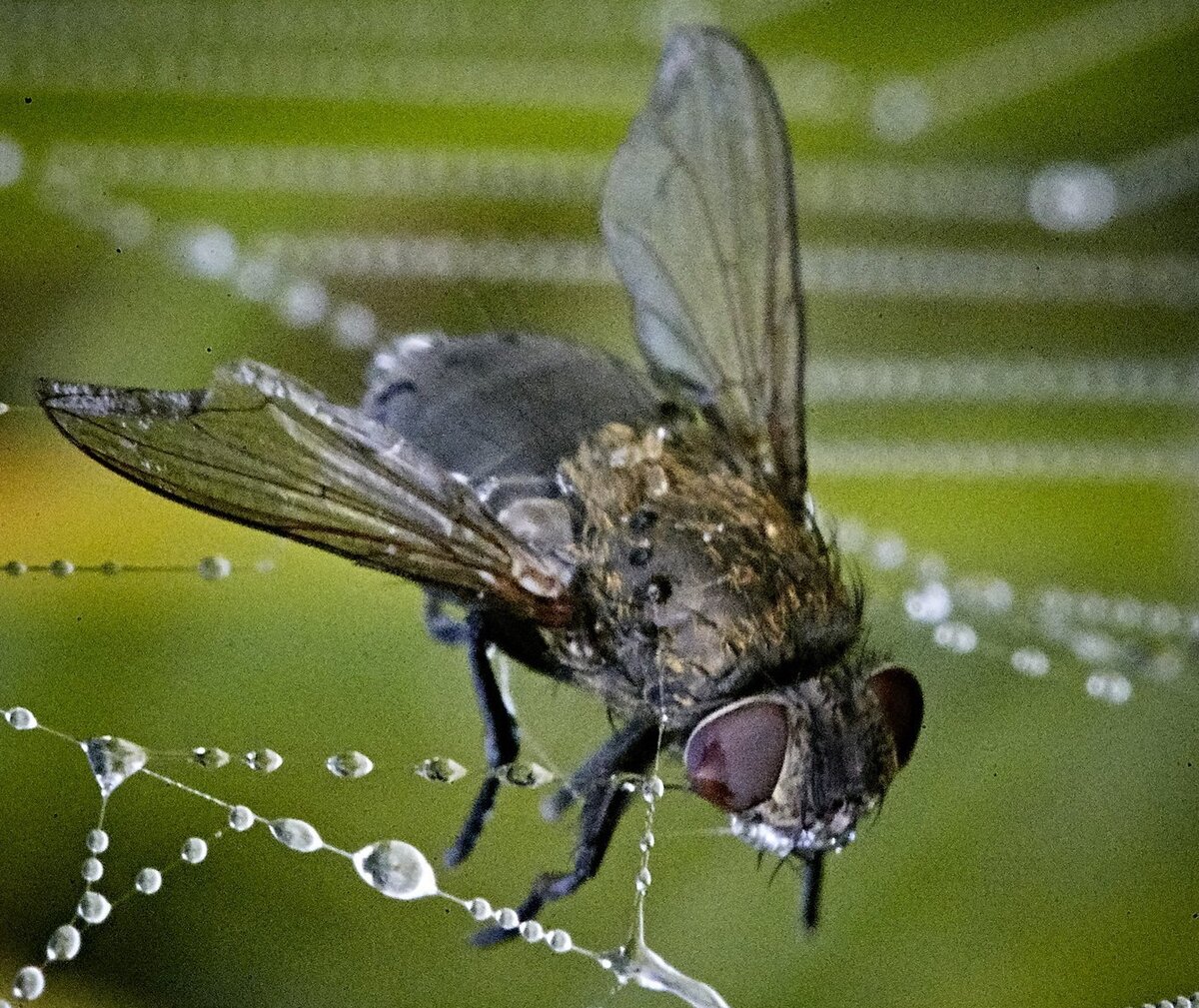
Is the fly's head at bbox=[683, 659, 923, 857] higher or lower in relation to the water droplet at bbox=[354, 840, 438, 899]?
→ higher

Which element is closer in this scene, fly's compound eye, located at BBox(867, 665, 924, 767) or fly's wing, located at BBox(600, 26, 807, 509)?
fly's compound eye, located at BBox(867, 665, 924, 767)

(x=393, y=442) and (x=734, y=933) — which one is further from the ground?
(x=393, y=442)

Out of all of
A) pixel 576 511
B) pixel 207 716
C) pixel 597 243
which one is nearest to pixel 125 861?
pixel 207 716

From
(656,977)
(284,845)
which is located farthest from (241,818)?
(656,977)

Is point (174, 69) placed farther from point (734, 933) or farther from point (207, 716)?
point (734, 933)

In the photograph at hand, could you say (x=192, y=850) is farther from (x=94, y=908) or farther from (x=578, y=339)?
(x=578, y=339)

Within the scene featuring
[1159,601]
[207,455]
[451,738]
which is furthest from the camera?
[1159,601]

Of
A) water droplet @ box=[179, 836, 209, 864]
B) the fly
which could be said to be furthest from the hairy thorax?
water droplet @ box=[179, 836, 209, 864]

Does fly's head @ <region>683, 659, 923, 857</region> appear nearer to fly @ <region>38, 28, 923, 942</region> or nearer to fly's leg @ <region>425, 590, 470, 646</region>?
fly @ <region>38, 28, 923, 942</region>
